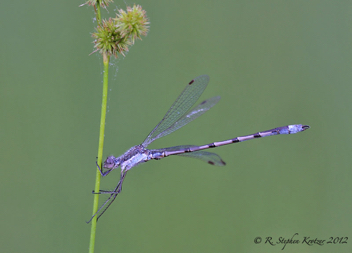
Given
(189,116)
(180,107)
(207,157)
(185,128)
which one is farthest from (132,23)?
(185,128)

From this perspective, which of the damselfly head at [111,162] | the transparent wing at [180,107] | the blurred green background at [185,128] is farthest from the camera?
the blurred green background at [185,128]

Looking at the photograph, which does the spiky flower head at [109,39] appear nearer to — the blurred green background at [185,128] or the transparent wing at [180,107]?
the transparent wing at [180,107]

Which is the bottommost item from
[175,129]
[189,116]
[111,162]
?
[111,162]

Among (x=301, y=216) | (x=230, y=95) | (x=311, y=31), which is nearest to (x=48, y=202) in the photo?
(x=230, y=95)

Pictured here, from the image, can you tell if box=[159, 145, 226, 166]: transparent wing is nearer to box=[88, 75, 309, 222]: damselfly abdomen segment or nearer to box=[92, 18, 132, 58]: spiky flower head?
box=[88, 75, 309, 222]: damselfly abdomen segment

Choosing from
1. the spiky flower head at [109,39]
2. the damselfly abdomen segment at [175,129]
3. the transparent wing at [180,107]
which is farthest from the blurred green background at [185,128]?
the spiky flower head at [109,39]

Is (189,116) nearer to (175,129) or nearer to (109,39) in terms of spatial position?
(175,129)
